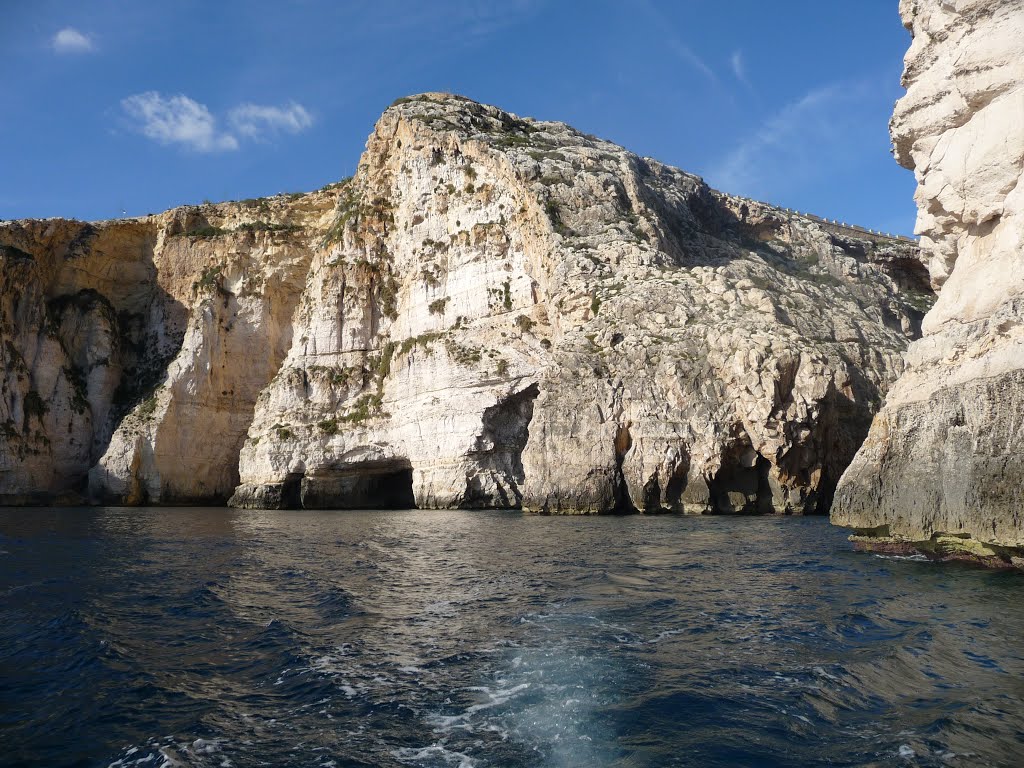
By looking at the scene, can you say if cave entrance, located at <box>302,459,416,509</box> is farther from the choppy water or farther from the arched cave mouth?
the choppy water

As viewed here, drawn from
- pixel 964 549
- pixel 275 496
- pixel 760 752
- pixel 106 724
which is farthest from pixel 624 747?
pixel 275 496

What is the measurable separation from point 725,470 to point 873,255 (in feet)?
116

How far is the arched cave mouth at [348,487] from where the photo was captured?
43469 mm

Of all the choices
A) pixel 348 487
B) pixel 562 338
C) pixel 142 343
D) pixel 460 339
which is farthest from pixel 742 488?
pixel 142 343

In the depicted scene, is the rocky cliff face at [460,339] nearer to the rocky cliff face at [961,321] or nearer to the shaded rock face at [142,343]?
the shaded rock face at [142,343]

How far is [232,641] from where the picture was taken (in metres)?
9.28

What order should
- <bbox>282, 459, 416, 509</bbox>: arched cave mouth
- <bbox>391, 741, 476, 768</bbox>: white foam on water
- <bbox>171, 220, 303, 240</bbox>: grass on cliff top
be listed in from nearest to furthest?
<bbox>391, 741, 476, 768</bbox>: white foam on water, <bbox>282, 459, 416, 509</bbox>: arched cave mouth, <bbox>171, 220, 303, 240</bbox>: grass on cliff top

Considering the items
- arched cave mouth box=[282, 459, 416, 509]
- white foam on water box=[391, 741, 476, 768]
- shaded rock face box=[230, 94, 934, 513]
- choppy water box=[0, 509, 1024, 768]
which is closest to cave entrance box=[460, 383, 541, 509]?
shaded rock face box=[230, 94, 934, 513]

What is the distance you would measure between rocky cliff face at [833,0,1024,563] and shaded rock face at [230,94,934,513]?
1255cm

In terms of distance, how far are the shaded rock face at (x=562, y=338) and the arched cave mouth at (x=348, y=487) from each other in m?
0.15

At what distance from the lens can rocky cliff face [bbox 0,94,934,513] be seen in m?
30.5

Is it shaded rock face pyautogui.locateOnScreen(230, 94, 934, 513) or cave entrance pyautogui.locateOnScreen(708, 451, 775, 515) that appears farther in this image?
shaded rock face pyautogui.locateOnScreen(230, 94, 934, 513)

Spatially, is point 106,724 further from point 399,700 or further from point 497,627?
point 497,627

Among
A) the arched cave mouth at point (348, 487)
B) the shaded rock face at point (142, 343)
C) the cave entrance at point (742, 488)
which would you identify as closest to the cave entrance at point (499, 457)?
the arched cave mouth at point (348, 487)
